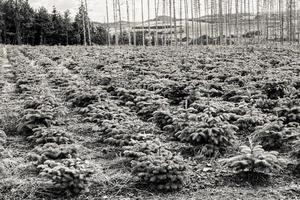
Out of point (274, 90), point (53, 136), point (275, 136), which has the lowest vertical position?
point (275, 136)

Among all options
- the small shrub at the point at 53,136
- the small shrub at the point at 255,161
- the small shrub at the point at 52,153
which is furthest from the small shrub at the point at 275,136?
the small shrub at the point at 53,136

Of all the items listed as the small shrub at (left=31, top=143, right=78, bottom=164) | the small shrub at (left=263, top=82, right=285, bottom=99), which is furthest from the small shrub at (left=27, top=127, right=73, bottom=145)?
the small shrub at (left=263, top=82, right=285, bottom=99)

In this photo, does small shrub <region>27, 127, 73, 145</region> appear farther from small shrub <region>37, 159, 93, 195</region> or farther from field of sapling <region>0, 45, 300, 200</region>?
small shrub <region>37, 159, 93, 195</region>

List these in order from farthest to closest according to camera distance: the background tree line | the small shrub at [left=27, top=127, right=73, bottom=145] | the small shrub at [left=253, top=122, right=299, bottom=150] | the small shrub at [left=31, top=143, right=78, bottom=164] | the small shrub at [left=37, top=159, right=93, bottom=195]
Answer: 1. the background tree line
2. the small shrub at [left=27, top=127, right=73, bottom=145]
3. the small shrub at [left=253, top=122, right=299, bottom=150]
4. the small shrub at [left=31, top=143, right=78, bottom=164]
5. the small shrub at [left=37, top=159, right=93, bottom=195]

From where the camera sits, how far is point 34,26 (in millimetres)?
69062

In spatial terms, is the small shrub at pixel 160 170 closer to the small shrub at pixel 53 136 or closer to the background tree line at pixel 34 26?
the small shrub at pixel 53 136

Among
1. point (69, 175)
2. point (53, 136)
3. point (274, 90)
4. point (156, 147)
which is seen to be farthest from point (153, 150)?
point (274, 90)

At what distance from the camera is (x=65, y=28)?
6975 cm

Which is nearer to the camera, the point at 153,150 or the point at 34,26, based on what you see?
the point at 153,150

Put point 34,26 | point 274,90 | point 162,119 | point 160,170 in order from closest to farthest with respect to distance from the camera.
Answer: point 160,170
point 162,119
point 274,90
point 34,26

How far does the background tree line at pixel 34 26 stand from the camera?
6719 cm

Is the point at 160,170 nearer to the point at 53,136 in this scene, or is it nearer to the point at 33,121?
the point at 53,136

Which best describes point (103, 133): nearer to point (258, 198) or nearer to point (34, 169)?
point (34, 169)

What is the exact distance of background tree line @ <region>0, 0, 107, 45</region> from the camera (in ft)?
220
